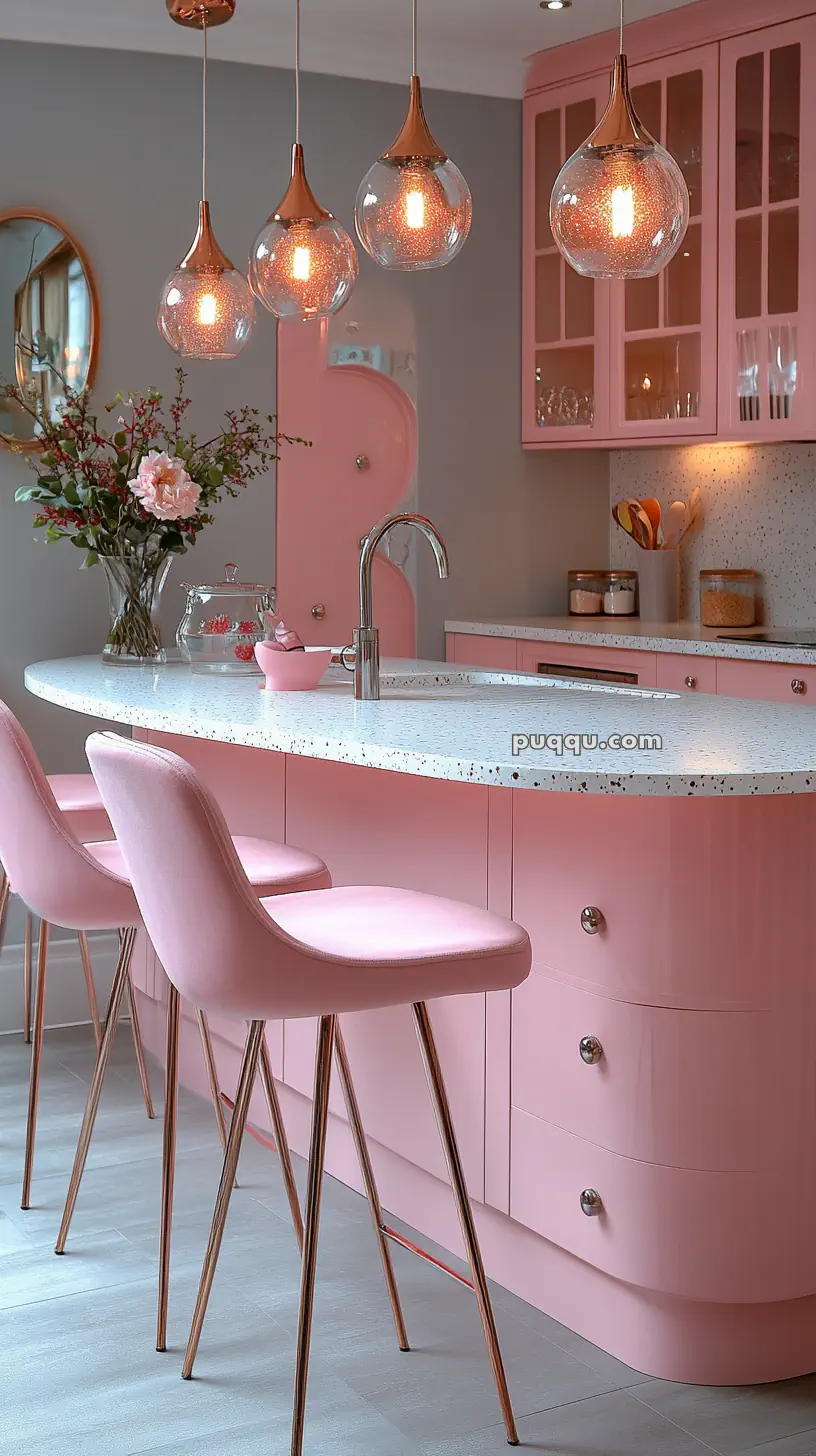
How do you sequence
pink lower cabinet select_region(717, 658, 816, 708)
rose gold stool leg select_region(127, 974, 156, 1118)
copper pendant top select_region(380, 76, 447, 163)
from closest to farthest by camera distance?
1. copper pendant top select_region(380, 76, 447, 163)
2. rose gold stool leg select_region(127, 974, 156, 1118)
3. pink lower cabinet select_region(717, 658, 816, 708)

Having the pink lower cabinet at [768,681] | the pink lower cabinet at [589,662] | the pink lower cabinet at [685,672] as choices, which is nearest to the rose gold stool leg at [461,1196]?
the pink lower cabinet at [768,681]

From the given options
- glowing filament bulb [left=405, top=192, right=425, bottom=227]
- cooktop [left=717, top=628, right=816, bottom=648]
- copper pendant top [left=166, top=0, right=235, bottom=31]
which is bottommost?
cooktop [left=717, top=628, right=816, bottom=648]

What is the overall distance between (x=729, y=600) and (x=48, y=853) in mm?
2770

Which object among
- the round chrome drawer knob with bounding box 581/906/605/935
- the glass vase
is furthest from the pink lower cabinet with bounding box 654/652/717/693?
the round chrome drawer knob with bounding box 581/906/605/935

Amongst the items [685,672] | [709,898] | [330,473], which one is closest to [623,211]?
[709,898]

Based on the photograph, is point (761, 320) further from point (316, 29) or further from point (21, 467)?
point (21, 467)

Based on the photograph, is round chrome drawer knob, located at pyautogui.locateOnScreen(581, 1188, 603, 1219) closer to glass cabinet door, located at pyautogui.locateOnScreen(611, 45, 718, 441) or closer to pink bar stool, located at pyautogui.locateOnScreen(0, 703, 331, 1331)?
pink bar stool, located at pyautogui.locateOnScreen(0, 703, 331, 1331)

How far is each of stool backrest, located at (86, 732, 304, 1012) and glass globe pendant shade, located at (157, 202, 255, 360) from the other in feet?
4.97

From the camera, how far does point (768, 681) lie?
13.4ft

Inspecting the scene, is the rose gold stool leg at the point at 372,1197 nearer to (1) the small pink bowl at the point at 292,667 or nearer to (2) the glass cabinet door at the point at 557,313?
(1) the small pink bowl at the point at 292,667

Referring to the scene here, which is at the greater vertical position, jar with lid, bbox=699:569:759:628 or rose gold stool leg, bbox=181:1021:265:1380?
jar with lid, bbox=699:569:759:628

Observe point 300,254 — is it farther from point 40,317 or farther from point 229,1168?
point 229,1168

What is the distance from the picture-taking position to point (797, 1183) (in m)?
2.25

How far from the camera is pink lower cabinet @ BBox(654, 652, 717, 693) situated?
4258 mm
